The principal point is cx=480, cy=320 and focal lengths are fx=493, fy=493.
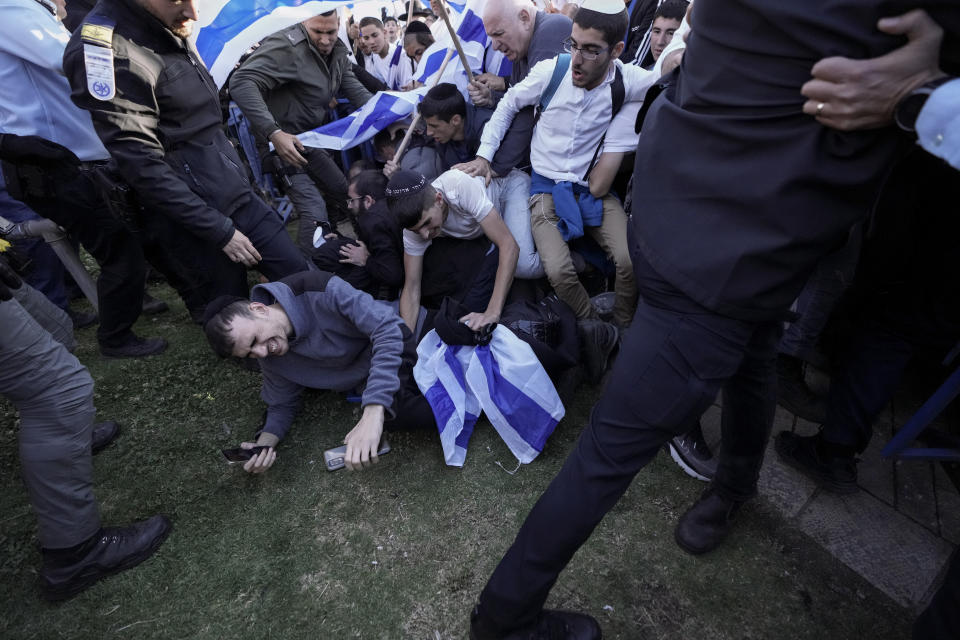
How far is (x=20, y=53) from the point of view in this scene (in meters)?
2.56

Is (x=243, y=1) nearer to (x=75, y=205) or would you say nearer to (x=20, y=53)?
(x=20, y=53)

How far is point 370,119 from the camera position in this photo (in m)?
4.37

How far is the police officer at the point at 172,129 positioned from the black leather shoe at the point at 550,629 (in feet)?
7.49

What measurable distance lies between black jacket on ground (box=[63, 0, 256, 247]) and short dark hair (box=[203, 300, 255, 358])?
0.87 meters

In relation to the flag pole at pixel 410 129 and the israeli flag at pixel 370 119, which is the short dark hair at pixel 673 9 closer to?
the flag pole at pixel 410 129

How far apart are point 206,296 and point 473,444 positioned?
2.06m

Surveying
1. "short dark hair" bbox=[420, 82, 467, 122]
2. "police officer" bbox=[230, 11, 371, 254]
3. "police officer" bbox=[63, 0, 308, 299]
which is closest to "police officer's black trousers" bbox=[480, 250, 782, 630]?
"police officer" bbox=[63, 0, 308, 299]

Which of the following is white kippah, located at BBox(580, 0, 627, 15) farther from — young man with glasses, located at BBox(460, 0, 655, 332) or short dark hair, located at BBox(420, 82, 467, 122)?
short dark hair, located at BBox(420, 82, 467, 122)

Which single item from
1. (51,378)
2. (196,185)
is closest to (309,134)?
(196,185)

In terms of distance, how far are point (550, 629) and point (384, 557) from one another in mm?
796

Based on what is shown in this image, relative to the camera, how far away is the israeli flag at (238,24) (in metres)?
3.33

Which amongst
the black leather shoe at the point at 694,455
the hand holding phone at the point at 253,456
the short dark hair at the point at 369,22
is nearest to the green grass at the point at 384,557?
the black leather shoe at the point at 694,455

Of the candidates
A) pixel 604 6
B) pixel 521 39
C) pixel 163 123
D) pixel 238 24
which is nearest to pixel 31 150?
pixel 163 123

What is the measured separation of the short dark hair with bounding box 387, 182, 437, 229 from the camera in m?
2.80
